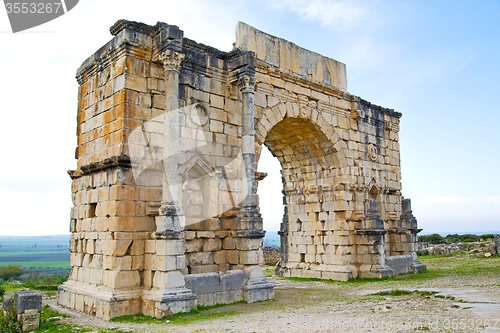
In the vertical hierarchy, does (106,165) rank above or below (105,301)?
above

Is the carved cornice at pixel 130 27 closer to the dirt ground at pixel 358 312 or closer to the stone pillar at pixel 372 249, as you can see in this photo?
the dirt ground at pixel 358 312

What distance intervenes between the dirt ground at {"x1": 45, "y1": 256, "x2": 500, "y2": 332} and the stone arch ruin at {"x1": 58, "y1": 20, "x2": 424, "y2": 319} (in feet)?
2.12

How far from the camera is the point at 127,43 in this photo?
862 centimetres

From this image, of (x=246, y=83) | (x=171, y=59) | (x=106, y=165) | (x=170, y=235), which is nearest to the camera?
(x=170, y=235)

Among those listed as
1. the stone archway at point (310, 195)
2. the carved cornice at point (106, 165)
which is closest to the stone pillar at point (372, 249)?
the stone archway at point (310, 195)

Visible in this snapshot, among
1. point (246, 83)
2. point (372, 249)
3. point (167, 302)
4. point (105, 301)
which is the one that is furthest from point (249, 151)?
point (372, 249)

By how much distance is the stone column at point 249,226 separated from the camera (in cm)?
922

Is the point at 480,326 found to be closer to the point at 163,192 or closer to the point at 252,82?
the point at 163,192

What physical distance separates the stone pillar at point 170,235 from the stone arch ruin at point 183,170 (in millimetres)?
20

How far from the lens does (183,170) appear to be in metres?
8.93

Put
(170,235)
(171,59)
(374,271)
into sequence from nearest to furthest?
1. (170,235)
2. (171,59)
3. (374,271)

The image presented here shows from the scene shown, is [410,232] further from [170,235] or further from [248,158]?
[170,235]

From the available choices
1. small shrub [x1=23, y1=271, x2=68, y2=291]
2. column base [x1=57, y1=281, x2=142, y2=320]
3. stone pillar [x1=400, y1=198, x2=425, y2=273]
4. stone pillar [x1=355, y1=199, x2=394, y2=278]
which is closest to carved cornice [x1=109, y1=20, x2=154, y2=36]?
column base [x1=57, y1=281, x2=142, y2=320]

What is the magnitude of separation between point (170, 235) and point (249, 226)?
2.02 meters
